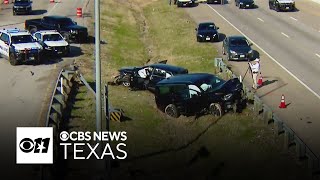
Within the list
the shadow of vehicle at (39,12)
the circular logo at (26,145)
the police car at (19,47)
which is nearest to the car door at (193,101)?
the circular logo at (26,145)

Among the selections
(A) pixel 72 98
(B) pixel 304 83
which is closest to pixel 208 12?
(B) pixel 304 83

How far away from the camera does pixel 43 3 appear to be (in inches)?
2618

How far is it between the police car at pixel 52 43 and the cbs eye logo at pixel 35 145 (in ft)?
63.4

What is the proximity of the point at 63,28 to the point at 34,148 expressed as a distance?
2640 cm

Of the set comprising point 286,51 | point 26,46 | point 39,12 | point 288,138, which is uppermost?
point 26,46

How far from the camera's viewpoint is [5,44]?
3719cm

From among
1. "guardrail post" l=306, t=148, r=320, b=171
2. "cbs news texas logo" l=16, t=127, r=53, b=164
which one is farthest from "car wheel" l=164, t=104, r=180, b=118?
"guardrail post" l=306, t=148, r=320, b=171

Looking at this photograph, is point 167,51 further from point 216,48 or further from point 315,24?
point 315,24

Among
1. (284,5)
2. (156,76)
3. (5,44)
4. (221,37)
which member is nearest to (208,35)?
(221,37)

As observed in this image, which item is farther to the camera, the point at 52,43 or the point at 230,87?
the point at 52,43

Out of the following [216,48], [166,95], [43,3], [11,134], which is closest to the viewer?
[11,134]

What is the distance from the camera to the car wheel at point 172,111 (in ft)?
86.4

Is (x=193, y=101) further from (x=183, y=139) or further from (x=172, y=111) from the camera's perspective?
(x=183, y=139)

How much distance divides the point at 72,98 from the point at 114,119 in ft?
15.2
